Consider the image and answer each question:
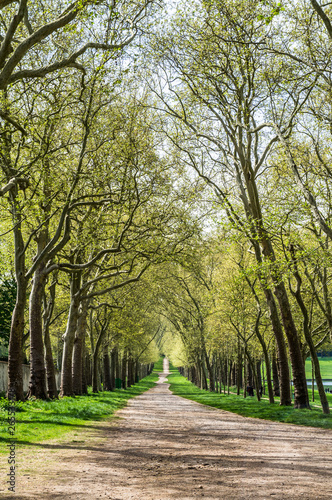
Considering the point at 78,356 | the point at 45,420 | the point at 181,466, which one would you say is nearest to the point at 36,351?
the point at 45,420

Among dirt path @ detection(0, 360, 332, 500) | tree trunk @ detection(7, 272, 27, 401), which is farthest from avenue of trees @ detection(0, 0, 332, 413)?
dirt path @ detection(0, 360, 332, 500)

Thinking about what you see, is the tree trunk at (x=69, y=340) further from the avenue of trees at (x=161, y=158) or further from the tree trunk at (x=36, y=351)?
the tree trunk at (x=36, y=351)

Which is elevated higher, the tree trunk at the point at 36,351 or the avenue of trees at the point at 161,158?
the avenue of trees at the point at 161,158

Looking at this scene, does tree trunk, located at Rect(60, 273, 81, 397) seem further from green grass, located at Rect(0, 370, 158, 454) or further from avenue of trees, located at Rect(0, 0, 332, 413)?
green grass, located at Rect(0, 370, 158, 454)

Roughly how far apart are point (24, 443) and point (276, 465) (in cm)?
494

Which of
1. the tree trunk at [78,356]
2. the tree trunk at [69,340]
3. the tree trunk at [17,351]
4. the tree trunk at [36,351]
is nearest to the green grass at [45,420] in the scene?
the tree trunk at [17,351]

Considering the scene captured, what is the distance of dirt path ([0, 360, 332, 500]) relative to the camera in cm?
597

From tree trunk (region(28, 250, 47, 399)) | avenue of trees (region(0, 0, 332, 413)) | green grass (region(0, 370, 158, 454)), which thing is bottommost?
green grass (region(0, 370, 158, 454))

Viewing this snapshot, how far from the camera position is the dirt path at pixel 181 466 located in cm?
A: 597

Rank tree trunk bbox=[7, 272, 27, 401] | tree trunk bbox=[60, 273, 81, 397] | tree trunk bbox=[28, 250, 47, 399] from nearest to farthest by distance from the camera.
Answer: tree trunk bbox=[7, 272, 27, 401]
tree trunk bbox=[28, 250, 47, 399]
tree trunk bbox=[60, 273, 81, 397]

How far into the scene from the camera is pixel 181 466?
7906mm

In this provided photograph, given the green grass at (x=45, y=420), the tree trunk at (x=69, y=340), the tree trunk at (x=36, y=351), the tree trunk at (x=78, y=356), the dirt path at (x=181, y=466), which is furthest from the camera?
the tree trunk at (x=78, y=356)

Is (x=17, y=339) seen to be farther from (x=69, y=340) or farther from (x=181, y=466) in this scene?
(x=181, y=466)

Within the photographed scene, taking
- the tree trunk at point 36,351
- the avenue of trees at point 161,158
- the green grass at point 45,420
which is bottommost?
the green grass at point 45,420
